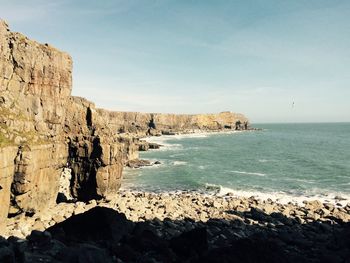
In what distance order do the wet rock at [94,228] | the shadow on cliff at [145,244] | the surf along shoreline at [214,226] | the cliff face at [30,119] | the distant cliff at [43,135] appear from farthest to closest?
1. the distant cliff at [43,135]
2. the cliff face at [30,119]
3. the wet rock at [94,228]
4. the surf along shoreline at [214,226]
5. the shadow on cliff at [145,244]

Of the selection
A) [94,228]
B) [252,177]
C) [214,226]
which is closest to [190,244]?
[94,228]

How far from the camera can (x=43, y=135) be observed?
3375cm

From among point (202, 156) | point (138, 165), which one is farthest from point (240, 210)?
point (202, 156)

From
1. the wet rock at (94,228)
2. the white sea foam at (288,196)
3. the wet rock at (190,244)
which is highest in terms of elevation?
the wet rock at (94,228)

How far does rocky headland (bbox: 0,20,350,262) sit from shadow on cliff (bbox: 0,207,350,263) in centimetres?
6

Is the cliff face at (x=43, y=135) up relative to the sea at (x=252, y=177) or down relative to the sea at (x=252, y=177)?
up

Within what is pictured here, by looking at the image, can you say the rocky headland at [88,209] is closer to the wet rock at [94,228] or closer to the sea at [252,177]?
the wet rock at [94,228]

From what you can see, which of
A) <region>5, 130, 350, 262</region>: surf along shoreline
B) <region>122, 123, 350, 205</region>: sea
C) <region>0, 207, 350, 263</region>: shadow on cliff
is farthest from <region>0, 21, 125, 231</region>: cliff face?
<region>122, 123, 350, 205</region>: sea

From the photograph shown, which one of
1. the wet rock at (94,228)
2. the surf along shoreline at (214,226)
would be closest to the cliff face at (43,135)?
the surf along shoreline at (214,226)

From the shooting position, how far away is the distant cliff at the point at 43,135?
96.1 feet

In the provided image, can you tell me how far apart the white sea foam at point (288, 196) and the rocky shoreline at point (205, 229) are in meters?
2.57

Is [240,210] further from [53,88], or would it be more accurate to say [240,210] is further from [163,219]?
[53,88]

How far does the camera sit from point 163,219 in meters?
35.2

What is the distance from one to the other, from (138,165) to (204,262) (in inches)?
2615
